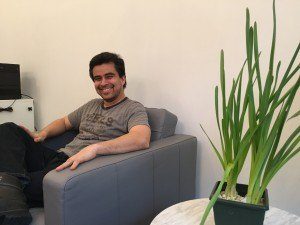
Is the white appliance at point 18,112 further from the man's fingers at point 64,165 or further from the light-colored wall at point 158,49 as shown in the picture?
the man's fingers at point 64,165

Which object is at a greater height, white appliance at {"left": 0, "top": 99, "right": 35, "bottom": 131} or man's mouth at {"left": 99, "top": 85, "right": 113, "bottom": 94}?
man's mouth at {"left": 99, "top": 85, "right": 113, "bottom": 94}

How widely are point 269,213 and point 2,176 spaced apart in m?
0.96

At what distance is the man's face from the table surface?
78 cm

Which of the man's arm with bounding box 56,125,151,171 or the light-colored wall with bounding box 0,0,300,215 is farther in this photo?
the light-colored wall with bounding box 0,0,300,215

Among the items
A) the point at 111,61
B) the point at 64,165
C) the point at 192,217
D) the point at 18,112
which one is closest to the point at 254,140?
the point at 192,217

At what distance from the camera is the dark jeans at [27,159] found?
1.13 meters

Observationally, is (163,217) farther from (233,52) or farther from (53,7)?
(53,7)

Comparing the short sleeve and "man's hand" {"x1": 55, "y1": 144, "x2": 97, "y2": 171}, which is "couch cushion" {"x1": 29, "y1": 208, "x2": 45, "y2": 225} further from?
the short sleeve

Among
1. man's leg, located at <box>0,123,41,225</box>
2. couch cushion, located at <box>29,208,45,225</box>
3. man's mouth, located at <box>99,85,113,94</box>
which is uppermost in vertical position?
man's mouth, located at <box>99,85,113,94</box>

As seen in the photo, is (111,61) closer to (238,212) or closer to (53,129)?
(53,129)

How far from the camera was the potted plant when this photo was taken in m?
0.70

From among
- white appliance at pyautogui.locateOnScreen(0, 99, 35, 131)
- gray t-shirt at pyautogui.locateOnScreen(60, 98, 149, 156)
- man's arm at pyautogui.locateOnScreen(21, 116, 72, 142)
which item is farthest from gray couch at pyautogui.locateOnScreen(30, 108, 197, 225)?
white appliance at pyautogui.locateOnScreen(0, 99, 35, 131)

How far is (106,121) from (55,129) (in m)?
0.41

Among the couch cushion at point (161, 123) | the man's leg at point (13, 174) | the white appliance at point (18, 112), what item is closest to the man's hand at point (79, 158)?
the man's leg at point (13, 174)
